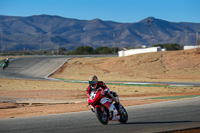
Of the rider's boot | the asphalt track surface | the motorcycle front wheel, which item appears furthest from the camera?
the rider's boot

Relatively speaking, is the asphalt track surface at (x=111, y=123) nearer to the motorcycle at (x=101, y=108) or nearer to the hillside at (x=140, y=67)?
the motorcycle at (x=101, y=108)

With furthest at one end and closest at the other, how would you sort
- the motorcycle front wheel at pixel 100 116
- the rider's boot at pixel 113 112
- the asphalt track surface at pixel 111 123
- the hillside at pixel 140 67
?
the hillside at pixel 140 67, the rider's boot at pixel 113 112, the motorcycle front wheel at pixel 100 116, the asphalt track surface at pixel 111 123

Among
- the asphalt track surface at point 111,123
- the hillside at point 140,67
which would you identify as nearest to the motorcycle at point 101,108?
the asphalt track surface at point 111,123

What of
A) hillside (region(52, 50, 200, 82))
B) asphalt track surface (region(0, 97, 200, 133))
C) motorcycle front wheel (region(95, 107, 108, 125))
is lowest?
asphalt track surface (region(0, 97, 200, 133))

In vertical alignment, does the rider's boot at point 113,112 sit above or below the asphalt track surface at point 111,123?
above

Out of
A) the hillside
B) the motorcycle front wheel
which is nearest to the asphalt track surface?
the motorcycle front wheel

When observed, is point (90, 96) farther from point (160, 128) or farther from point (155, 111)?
point (155, 111)

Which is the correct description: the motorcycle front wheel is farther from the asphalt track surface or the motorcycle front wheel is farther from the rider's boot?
the rider's boot

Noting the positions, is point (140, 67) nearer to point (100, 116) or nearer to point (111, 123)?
point (111, 123)

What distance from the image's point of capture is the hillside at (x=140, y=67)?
158 feet

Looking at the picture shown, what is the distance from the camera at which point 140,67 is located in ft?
174

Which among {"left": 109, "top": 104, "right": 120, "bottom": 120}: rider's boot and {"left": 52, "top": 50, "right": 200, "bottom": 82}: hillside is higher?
{"left": 52, "top": 50, "right": 200, "bottom": 82}: hillside

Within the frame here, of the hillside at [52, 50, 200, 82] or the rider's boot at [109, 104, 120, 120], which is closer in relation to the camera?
the rider's boot at [109, 104, 120, 120]

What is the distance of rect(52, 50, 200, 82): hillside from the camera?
158 feet
